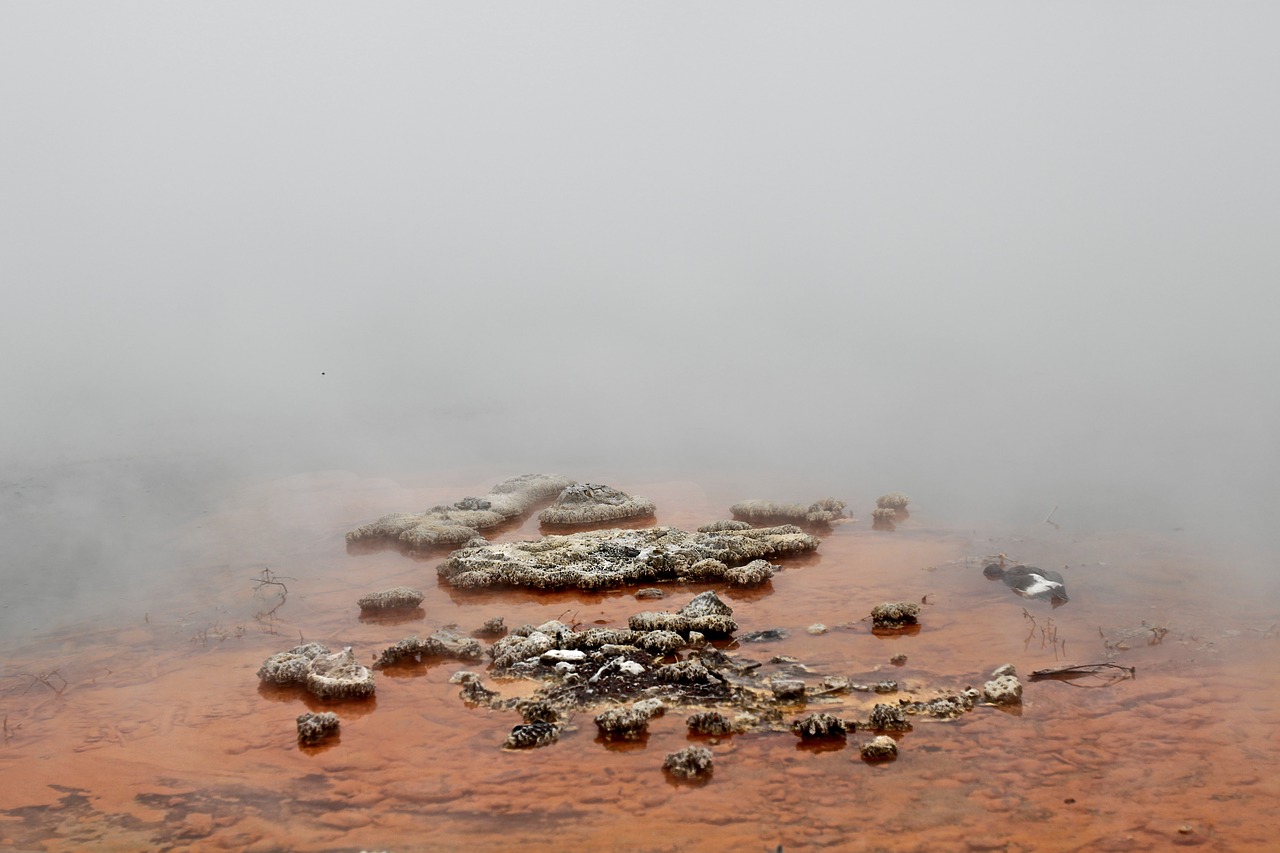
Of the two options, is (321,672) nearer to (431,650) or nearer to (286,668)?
(286,668)

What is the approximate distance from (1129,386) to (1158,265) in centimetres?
3592

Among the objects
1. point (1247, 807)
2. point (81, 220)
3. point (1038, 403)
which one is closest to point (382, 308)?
point (81, 220)

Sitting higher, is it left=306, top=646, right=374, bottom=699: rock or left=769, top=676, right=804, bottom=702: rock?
left=306, top=646, right=374, bottom=699: rock

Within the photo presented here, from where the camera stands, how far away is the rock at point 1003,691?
9.43m

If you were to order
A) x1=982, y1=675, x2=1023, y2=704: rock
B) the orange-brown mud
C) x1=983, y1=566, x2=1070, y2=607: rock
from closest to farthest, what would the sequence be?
the orange-brown mud
x1=982, y1=675, x2=1023, y2=704: rock
x1=983, y1=566, x2=1070, y2=607: rock

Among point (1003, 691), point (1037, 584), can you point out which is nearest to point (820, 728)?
point (1003, 691)

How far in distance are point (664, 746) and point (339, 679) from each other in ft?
12.6

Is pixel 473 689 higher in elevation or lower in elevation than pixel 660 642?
lower

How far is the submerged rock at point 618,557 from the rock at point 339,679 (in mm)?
3783

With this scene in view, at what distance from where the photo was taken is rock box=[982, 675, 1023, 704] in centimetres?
943

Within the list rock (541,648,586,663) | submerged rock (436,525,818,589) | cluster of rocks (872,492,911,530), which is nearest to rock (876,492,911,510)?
cluster of rocks (872,492,911,530)

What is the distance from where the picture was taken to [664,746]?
869 cm

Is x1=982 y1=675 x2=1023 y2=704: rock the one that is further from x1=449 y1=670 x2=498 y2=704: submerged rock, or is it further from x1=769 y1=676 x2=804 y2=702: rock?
x1=449 y1=670 x2=498 y2=704: submerged rock

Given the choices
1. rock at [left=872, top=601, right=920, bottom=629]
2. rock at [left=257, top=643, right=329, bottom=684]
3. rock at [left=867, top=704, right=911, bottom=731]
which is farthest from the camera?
rock at [left=872, top=601, right=920, bottom=629]
